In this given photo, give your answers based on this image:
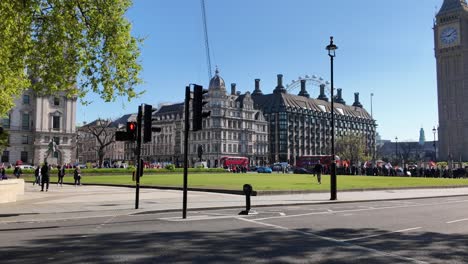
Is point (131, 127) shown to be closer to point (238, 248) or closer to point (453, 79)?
point (238, 248)

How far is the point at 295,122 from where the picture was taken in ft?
526

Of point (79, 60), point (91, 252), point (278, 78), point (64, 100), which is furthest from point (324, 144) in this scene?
point (91, 252)

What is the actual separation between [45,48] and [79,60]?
60.9 inches

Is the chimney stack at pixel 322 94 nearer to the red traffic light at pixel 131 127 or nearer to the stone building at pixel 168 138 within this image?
the stone building at pixel 168 138

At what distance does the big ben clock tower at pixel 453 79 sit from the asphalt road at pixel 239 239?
145410mm

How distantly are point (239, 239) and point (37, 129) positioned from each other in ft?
317

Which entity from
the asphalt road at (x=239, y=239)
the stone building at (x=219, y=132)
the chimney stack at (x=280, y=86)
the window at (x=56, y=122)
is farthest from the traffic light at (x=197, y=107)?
the chimney stack at (x=280, y=86)

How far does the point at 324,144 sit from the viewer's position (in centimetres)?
17712

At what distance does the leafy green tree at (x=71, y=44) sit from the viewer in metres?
19.6

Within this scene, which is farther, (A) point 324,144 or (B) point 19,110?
(A) point 324,144

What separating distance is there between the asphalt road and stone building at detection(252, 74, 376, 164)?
13382 centimetres

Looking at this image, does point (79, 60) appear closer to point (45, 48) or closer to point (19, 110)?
point (45, 48)

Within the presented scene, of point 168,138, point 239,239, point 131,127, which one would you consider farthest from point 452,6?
point 239,239

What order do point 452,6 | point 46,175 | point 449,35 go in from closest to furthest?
A: point 46,175 → point 449,35 → point 452,6
